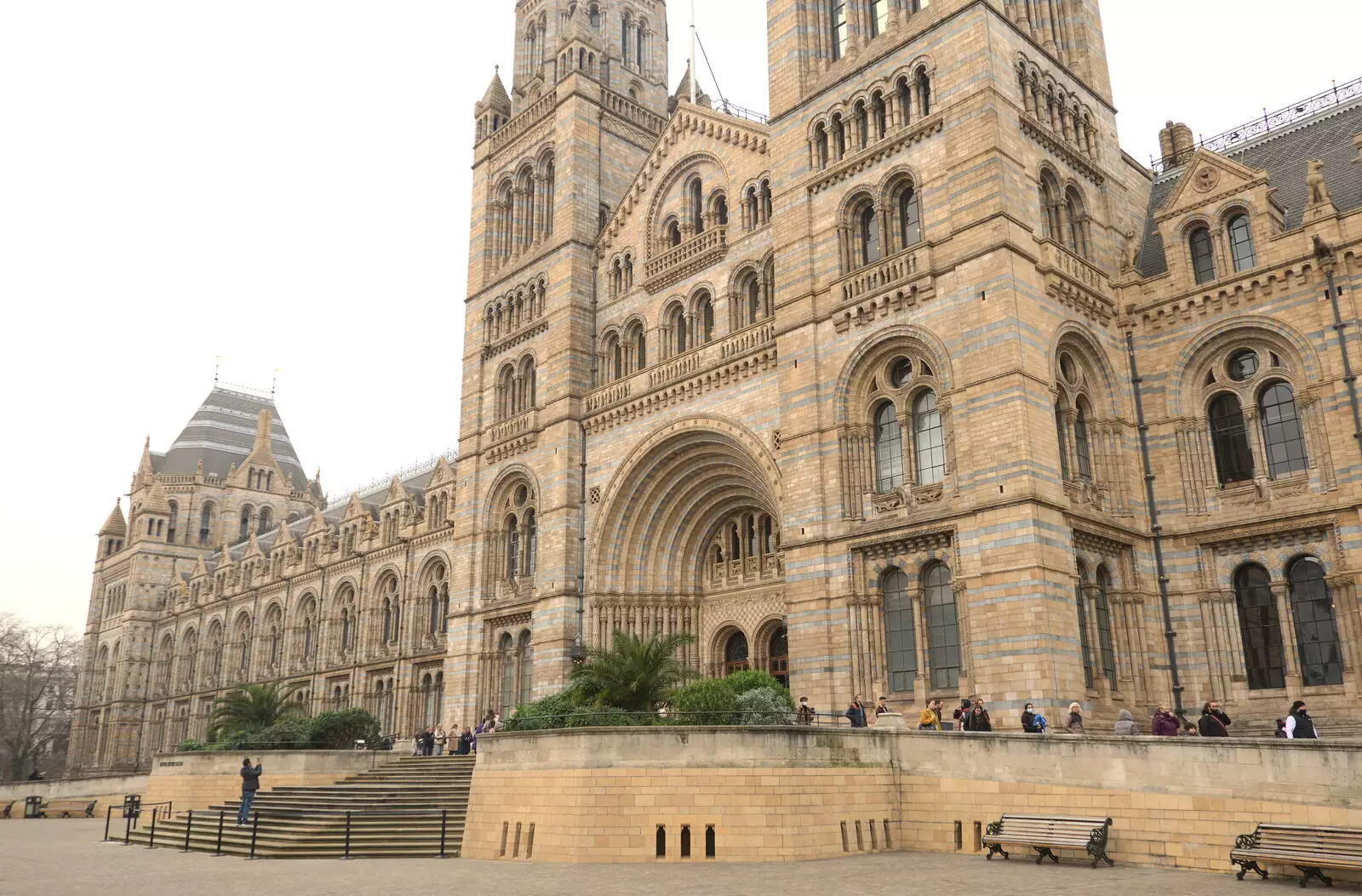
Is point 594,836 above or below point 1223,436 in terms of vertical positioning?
below

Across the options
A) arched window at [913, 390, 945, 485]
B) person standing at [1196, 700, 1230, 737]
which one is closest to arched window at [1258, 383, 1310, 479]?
arched window at [913, 390, 945, 485]

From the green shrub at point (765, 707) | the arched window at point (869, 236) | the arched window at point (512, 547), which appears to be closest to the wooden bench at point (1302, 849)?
the green shrub at point (765, 707)

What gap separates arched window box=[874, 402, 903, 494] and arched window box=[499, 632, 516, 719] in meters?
15.2

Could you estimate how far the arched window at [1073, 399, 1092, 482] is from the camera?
1017 inches

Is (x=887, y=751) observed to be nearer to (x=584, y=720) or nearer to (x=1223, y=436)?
(x=584, y=720)

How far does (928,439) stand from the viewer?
26.0 metres

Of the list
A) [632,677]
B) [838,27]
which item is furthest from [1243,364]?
[632,677]

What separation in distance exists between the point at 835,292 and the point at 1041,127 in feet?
21.2

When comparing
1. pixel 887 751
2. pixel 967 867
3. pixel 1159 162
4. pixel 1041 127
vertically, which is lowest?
pixel 967 867

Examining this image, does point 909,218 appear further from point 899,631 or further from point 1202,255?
point 899,631

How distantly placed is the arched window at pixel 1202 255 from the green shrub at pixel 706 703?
51.7 ft

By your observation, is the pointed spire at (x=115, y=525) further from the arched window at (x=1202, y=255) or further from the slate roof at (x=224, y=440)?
the arched window at (x=1202, y=255)

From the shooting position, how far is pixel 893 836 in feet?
67.1

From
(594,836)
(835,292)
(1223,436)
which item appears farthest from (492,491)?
(1223,436)
